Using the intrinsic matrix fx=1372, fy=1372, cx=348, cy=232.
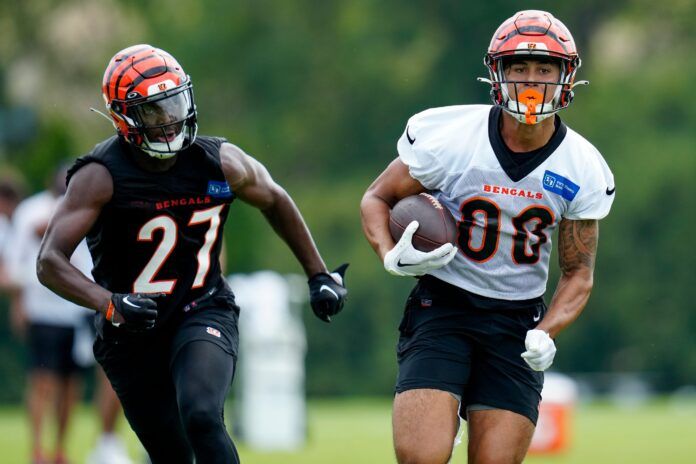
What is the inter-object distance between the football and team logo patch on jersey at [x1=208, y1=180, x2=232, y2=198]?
80cm

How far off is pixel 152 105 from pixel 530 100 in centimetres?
165

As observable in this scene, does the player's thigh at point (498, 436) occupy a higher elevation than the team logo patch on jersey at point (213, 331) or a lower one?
lower

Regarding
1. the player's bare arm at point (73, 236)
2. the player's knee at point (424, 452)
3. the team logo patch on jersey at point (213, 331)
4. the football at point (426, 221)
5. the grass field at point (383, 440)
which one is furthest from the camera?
the grass field at point (383, 440)

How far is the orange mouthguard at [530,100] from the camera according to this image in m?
5.76

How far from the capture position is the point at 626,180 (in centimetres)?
2827

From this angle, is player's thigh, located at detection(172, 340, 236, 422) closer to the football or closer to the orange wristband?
the orange wristband

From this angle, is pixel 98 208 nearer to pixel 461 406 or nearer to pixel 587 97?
pixel 461 406

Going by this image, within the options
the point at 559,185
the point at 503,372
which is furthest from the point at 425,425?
the point at 559,185

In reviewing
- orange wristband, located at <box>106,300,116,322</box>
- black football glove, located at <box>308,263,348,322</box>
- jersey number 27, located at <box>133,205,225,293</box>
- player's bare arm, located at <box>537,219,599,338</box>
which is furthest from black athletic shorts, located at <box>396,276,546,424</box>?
orange wristband, located at <box>106,300,116,322</box>

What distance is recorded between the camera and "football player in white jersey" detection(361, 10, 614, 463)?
5770 mm

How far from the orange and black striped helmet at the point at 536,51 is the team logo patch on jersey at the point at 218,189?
127 centimetres

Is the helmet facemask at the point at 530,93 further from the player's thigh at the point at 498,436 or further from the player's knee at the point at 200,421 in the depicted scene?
the player's knee at the point at 200,421

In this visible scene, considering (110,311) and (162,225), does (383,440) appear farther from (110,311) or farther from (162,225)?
(110,311)

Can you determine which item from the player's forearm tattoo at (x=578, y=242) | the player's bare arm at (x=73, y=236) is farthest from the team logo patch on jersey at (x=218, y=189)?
the player's forearm tattoo at (x=578, y=242)
